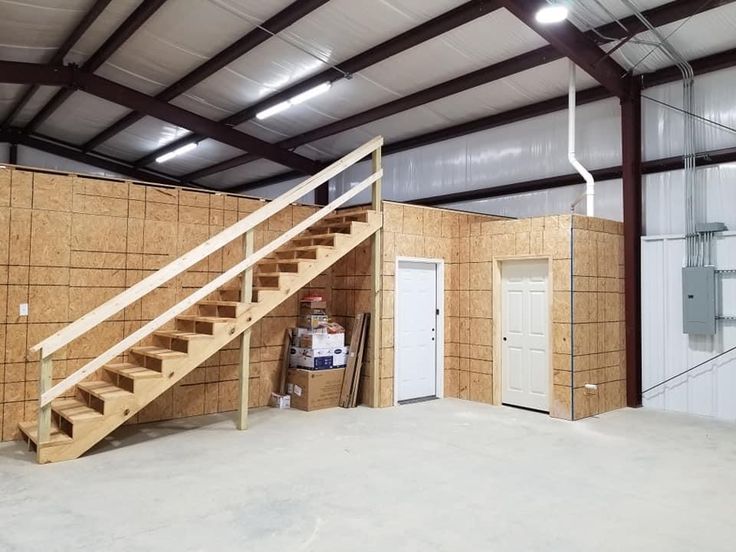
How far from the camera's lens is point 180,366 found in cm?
541

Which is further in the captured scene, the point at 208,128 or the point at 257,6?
the point at 208,128

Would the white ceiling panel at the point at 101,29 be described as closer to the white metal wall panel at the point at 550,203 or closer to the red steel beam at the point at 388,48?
the red steel beam at the point at 388,48

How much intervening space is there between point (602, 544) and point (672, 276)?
5.01 metres

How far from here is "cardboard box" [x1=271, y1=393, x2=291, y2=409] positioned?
715cm

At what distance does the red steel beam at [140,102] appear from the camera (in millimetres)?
7914

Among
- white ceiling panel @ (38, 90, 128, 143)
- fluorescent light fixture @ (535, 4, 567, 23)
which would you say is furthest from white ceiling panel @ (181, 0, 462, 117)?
white ceiling panel @ (38, 90, 128, 143)

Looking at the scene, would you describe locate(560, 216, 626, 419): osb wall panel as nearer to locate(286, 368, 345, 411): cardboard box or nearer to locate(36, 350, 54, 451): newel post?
locate(286, 368, 345, 411): cardboard box

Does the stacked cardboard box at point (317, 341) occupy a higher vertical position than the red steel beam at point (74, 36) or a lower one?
lower

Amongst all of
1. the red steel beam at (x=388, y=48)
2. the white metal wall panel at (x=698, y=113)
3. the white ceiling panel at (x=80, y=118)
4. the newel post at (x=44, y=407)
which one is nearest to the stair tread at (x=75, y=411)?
the newel post at (x=44, y=407)

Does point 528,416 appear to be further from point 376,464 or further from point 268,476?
point 268,476

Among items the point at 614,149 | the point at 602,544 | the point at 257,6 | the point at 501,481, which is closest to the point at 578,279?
the point at 614,149

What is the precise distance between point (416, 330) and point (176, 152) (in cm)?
731

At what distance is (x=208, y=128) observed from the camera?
9930 millimetres

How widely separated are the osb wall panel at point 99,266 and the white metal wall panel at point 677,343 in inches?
206
